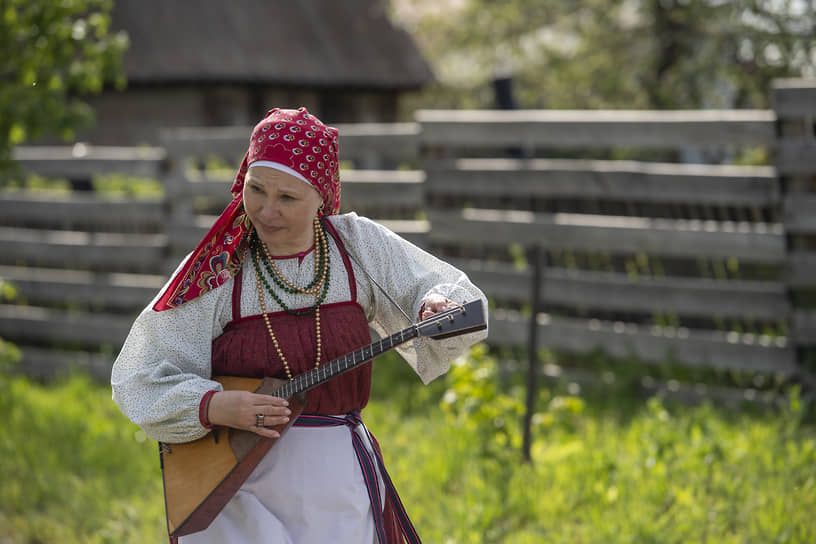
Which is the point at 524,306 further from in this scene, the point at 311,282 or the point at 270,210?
the point at 270,210

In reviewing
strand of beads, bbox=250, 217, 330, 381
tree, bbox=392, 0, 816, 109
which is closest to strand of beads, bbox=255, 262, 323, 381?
strand of beads, bbox=250, 217, 330, 381

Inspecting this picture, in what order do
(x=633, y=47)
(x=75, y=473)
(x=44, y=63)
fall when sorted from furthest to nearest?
(x=633, y=47) → (x=44, y=63) → (x=75, y=473)

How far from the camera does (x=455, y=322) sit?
2.04m

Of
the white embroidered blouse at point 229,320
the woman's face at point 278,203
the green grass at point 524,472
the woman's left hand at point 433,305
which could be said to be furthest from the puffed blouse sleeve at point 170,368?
the green grass at point 524,472

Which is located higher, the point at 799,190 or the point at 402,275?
the point at 402,275

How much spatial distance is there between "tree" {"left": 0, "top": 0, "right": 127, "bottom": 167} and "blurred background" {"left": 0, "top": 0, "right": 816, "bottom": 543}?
2 cm

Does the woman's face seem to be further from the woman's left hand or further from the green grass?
the green grass

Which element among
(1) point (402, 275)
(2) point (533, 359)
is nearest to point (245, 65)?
(2) point (533, 359)

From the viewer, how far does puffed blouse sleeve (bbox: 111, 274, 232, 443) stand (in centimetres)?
213

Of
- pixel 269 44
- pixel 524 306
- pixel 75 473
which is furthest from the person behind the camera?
pixel 269 44

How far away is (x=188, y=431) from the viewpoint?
2.15m

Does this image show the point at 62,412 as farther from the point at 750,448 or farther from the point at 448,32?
the point at 448,32

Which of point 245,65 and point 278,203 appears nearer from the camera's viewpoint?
point 278,203

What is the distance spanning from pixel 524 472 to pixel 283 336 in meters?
2.12
